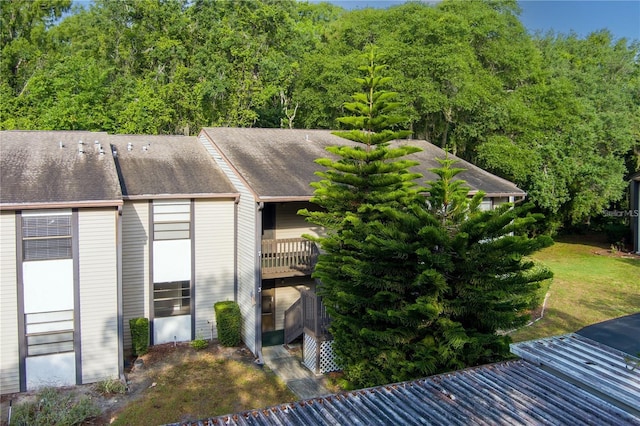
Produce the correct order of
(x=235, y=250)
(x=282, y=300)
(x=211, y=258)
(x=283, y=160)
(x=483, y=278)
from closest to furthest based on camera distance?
1. (x=483, y=278)
2. (x=211, y=258)
3. (x=235, y=250)
4. (x=282, y=300)
5. (x=283, y=160)

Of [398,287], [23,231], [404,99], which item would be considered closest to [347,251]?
[398,287]

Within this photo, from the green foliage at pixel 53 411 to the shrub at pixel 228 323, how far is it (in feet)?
13.8

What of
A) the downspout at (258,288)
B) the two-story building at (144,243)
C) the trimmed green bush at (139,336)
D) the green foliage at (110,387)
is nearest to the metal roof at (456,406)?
the two-story building at (144,243)

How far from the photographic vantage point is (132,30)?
3089 cm

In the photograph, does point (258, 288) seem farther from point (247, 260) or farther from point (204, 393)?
point (204, 393)

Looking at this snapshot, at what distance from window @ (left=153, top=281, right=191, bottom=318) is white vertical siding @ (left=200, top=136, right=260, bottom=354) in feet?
5.03

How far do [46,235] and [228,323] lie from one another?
210 inches

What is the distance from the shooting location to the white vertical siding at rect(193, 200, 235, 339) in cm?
1519

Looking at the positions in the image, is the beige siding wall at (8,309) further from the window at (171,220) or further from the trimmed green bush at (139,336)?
the window at (171,220)

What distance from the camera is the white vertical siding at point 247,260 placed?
1425cm

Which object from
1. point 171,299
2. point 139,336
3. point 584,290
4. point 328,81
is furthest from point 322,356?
point 328,81

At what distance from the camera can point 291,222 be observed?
52.6ft

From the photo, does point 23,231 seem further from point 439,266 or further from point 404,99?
point 404,99

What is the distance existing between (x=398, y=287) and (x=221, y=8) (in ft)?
83.0
